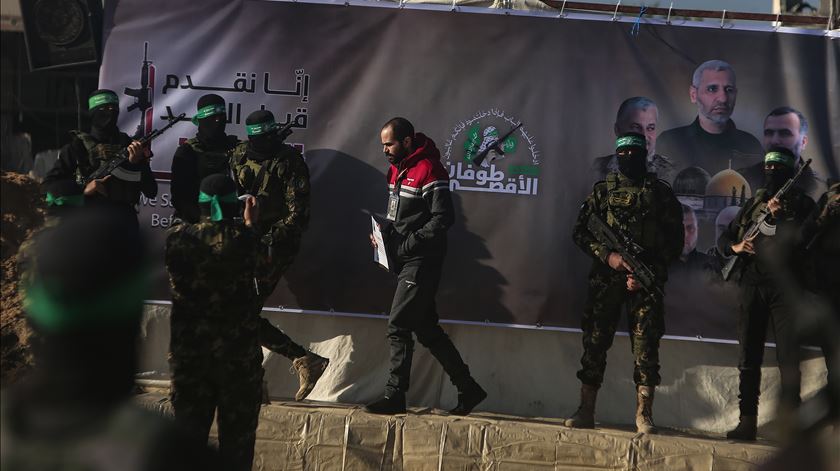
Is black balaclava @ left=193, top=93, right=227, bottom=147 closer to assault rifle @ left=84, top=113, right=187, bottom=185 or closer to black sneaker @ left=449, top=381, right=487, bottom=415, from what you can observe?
assault rifle @ left=84, top=113, right=187, bottom=185

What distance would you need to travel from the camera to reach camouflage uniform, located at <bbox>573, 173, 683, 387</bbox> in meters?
6.70

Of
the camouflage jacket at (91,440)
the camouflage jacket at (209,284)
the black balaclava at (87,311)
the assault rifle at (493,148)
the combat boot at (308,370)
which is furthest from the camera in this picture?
the assault rifle at (493,148)

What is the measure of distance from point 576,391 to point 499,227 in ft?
4.15

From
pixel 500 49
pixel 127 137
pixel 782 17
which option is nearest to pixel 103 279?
pixel 127 137

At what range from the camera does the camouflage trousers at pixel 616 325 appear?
21.9ft

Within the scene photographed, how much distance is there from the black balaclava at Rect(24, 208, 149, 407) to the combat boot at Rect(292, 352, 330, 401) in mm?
5305

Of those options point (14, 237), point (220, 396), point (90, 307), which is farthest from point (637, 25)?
point (90, 307)

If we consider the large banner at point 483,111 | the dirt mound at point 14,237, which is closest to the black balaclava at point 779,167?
the large banner at point 483,111

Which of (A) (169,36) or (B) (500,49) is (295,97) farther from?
(B) (500,49)

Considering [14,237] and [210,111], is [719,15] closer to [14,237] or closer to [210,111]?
[210,111]

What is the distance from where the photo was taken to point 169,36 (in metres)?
7.62

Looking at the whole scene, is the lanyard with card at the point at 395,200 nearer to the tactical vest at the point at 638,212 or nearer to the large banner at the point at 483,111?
the large banner at the point at 483,111

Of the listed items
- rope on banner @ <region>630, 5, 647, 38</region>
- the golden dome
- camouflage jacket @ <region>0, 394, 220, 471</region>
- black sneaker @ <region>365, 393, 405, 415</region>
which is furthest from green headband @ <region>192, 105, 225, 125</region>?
camouflage jacket @ <region>0, 394, 220, 471</region>

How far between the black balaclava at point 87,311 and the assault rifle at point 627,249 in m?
5.06
